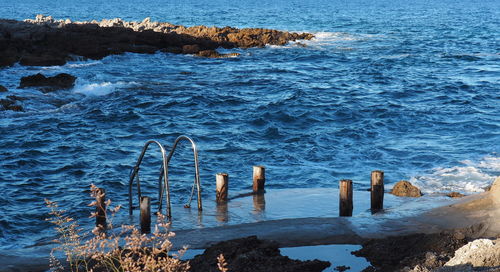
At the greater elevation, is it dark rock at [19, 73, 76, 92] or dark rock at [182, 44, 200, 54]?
dark rock at [182, 44, 200, 54]

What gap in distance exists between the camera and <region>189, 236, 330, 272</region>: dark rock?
24.1 feet

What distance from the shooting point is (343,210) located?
10.1 m

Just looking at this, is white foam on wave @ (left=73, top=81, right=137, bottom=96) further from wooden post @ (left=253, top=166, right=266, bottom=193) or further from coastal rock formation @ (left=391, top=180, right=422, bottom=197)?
coastal rock formation @ (left=391, top=180, right=422, bottom=197)

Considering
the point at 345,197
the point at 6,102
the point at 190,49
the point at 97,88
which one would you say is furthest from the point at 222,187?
the point at 190,49

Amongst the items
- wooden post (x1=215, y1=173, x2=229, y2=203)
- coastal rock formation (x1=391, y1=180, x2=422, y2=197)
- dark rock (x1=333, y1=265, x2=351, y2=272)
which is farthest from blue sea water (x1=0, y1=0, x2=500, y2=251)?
dark rock (x1=333, y1=265, x2=351, y2=272)

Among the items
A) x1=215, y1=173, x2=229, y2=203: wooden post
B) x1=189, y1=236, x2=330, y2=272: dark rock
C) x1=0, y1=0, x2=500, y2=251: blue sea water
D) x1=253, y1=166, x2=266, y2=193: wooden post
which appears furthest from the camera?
x1=0, y1=0, x2=500, y2=251: blue sea water

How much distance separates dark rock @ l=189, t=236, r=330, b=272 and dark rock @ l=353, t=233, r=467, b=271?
66 centimetres

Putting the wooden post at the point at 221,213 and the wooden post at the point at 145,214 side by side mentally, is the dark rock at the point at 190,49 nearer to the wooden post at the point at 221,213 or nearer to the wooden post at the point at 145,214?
the wooden post at the point at 221,213

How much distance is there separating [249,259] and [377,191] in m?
3.72

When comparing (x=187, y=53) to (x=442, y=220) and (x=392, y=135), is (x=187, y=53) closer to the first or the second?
(x=392, y=135)

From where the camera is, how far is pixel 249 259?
7.48 metres

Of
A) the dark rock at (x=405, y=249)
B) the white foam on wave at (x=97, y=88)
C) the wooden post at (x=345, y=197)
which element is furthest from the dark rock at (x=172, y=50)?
the dark rock at (x=405, y=249)

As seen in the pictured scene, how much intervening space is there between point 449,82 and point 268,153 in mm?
14596

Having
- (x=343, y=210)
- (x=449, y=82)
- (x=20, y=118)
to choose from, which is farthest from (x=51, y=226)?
(x=449, y=82)
